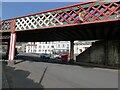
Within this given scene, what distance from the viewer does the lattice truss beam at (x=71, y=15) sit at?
2127cm

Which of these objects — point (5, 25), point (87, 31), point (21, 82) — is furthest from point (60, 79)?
point (5, 25)

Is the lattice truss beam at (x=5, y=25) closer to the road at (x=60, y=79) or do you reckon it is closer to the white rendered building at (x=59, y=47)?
the road at (x=60, y=79)

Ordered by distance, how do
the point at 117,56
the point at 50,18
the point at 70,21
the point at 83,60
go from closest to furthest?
the point at 70,21 < the point at 50,18 < the point at 117,56 < the point at 83,60

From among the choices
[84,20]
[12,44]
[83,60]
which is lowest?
[83,60]

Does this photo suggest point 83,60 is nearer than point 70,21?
No

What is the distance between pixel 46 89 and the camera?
1130 cm

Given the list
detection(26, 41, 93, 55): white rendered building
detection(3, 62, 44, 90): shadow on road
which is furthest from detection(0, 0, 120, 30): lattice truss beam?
detection(26, 41, 93, 55): white rendered building

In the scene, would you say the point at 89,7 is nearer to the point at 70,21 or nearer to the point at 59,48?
the point at 70,21

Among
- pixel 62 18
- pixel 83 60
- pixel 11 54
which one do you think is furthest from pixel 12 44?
pixel 83 60

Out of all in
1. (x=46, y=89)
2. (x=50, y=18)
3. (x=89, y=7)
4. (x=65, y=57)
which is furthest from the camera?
(x=65, y=57)

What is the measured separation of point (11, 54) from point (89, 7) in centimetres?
1417

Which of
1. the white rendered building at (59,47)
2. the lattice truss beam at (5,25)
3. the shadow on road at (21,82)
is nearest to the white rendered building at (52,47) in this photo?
the white rendered building at (59,47)

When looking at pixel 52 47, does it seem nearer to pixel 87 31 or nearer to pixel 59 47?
pixel 59 47

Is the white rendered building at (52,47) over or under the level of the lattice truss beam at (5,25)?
under
